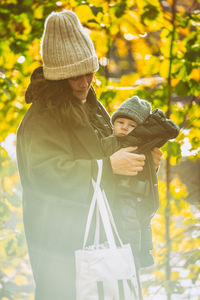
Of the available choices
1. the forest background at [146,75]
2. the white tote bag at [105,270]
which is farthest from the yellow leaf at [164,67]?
the white tote bag at [105,270]

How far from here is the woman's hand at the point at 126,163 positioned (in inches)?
64.5

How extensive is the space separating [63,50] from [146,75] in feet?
3.98

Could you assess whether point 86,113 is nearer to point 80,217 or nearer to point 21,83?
point 80,217

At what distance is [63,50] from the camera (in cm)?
160

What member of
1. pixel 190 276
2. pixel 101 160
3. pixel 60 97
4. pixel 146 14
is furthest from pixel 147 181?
pixel 190 276

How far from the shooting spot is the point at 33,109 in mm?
1657

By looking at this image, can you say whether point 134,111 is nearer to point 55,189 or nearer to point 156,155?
point 156,155

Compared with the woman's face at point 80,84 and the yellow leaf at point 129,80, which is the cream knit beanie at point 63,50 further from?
the yellow leaf at point 129,80

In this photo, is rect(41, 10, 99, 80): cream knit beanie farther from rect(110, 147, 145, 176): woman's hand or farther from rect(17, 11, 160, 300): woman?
rect(110, 147, 145, 176): woman's hand

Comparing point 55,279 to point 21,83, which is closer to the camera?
point 55,279

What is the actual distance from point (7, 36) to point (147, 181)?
1.57m

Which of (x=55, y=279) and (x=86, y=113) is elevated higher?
(x=86, y=113)

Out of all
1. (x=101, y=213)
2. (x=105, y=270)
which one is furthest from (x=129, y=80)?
(x=105, y=270)

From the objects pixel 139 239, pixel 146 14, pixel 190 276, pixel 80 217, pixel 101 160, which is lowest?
pixel 190 276
